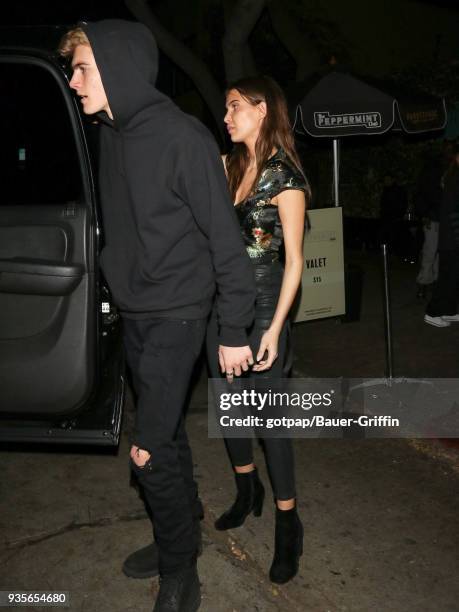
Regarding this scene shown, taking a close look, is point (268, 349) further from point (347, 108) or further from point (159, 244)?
point (347, 108)

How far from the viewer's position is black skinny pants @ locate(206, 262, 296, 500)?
280 centimetres

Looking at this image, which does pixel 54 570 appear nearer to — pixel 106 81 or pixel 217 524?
pixel 217 524

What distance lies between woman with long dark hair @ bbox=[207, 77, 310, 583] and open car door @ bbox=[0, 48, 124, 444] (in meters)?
0.54

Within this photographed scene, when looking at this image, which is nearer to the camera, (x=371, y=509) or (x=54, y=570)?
(x=54, y=570)

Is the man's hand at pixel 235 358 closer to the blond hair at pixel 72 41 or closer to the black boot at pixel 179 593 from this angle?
the black boot at pixel 179 593

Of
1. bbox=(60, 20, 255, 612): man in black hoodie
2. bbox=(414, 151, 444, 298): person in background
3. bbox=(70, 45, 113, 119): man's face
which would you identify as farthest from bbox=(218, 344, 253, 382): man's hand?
bbox=(414, 151, 444, 298): person in background

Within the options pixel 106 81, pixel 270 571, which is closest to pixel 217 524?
pixel 270 571

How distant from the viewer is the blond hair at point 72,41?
229 centimetres

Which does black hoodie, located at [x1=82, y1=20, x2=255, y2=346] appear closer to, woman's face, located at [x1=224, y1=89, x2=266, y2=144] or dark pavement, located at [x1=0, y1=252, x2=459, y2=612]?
woman's face, located at [x1=224, y1=89, x2=266, y2=144]

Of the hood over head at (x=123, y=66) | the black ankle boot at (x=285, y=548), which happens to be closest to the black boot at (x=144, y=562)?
the black ankle boot at (x=285, y=548)

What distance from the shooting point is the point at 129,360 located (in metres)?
2.58

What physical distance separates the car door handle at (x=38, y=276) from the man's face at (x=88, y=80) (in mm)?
753

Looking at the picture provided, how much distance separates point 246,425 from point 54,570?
991 millimetres

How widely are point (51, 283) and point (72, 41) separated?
968 mm
